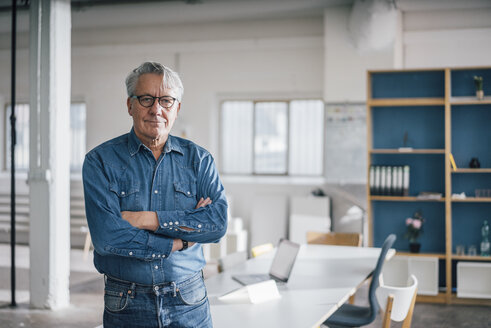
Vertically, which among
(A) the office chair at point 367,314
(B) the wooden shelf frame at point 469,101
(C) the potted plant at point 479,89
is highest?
(C) the potted plant at point 479,89

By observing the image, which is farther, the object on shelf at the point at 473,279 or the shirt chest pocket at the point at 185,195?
the object on shelf at the point at 473,279

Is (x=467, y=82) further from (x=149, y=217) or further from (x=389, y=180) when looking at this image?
(x=149, y=217)

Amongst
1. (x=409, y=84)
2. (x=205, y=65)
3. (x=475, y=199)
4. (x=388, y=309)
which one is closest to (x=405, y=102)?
(x=409, y=84)

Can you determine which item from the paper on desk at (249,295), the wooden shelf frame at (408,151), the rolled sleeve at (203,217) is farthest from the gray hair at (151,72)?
the wooden shelf frame at (408,151)

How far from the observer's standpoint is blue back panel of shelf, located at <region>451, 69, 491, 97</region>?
5.70m

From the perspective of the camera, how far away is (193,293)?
1.85 m

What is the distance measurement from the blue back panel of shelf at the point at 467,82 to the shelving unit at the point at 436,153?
0.03 ft

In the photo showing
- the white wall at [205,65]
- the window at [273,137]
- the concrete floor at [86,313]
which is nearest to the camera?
the concrete floor at [86,313]

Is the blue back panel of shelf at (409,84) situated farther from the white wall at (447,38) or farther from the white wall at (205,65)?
the white wall at (205,65)

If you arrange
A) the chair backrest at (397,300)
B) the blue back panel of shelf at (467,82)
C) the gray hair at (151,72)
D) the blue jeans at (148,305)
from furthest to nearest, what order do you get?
the blue back panel of shelf at (467,82) < the chair backrest at (397,300) < the gray hair at (151,72) < the blue jeans at (148,305)

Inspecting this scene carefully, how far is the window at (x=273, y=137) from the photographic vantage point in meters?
8.28

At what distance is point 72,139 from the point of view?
925 cm

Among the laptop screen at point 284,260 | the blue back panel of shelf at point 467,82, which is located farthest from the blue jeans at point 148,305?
the blue back panel of shelf at point 467,82

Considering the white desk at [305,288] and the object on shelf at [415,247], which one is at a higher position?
the white desk at [305,288]
